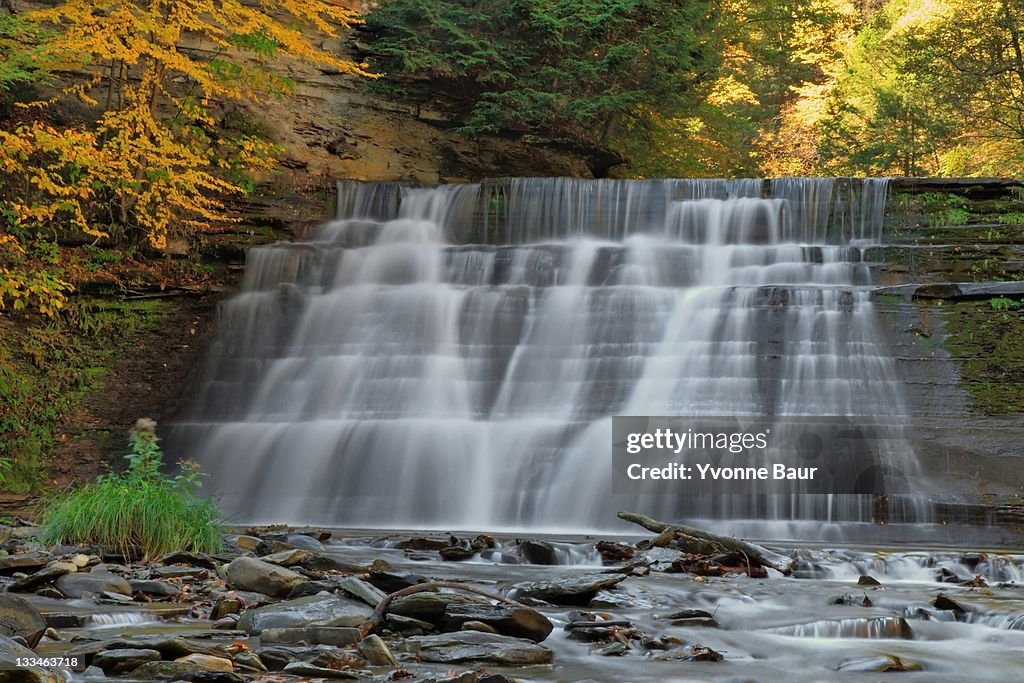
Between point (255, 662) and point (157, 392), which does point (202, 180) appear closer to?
point (157, 392)

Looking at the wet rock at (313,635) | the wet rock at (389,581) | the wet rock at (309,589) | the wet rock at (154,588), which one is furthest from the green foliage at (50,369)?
the wet rock at (313,635)

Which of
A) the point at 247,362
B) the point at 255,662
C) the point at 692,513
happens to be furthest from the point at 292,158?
the point at 255,662

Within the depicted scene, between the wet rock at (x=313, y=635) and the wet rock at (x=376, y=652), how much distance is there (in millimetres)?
154

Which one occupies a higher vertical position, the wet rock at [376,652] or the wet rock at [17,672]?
the wet rock at [17,672]

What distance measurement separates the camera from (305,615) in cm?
480

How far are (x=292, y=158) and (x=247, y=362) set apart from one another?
17.4 ft

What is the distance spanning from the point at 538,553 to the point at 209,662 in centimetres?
401

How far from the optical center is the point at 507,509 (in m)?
10.4

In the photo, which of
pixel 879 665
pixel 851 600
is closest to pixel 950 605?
pixel 851 600

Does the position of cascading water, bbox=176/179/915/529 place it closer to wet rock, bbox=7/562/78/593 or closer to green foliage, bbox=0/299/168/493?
green foliage, bbox=0/299/168/493

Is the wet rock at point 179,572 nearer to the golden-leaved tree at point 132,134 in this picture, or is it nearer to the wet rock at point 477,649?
the wet rock at point 477,649

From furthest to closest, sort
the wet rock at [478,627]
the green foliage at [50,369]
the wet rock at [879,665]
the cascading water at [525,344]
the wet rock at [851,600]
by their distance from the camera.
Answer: the green foliage at [50,369] < the cascading water at [525,344] < the wet rock at [851,600] < the wet rock at [478,627] < the wet rock at [879,665]

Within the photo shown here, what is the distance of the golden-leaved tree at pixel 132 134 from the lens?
13008 millimetres

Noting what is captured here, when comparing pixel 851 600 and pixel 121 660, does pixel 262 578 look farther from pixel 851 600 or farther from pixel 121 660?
pixel 851 600
